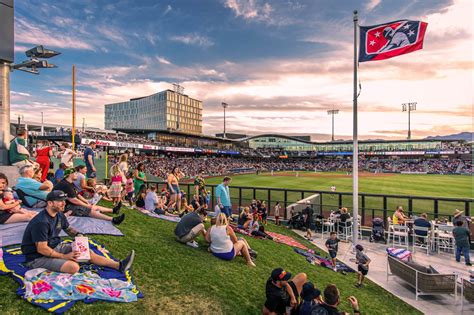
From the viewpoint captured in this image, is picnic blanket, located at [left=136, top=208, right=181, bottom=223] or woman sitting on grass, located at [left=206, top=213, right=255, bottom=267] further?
picnic blanket, located at [left=136, top=208, right=181, bottom=223]

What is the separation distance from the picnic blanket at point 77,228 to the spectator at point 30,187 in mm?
1015

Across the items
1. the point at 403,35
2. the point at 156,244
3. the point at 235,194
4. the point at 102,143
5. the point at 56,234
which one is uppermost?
the point at 403,35

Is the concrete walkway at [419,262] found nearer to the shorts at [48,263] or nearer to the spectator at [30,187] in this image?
the shorts at [48,263]

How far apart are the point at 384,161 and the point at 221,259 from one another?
9342cm

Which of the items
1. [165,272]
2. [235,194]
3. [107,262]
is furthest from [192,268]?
[235,194]

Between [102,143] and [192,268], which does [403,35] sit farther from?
[102,143]

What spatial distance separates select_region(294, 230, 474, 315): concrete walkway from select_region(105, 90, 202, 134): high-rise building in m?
89.4

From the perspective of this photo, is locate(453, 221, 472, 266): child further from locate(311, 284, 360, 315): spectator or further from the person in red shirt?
the person in red shirt

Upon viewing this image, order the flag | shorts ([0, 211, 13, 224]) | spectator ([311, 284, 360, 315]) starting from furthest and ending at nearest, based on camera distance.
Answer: the flag < shorts ([0, 211, 13, 224]) < spectator ([311, 284, 360, 315])

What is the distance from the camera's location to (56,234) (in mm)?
4770

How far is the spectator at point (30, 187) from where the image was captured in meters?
6.98

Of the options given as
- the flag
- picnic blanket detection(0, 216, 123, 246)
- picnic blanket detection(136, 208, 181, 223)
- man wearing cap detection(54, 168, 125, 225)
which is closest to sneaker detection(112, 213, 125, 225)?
man wearing cap detection(54, 168, 125, 225)

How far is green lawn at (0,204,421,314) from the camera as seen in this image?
4.37 m

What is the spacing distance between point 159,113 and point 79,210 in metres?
102
